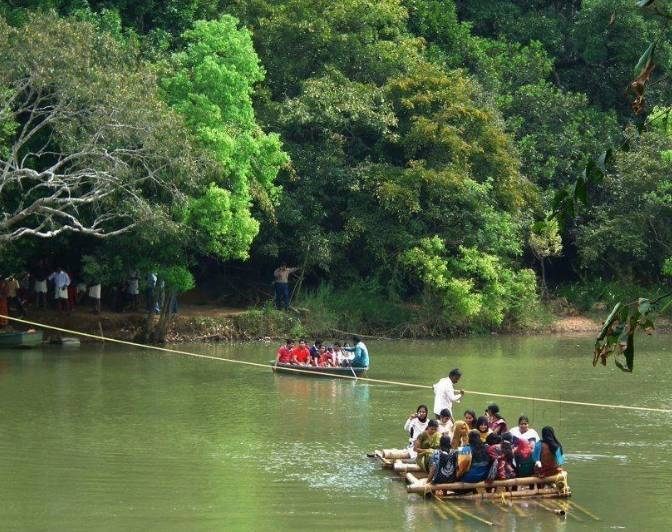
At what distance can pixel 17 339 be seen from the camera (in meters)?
31.0

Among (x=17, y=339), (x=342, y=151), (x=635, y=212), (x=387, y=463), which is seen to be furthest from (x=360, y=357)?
(x=635, y=212)

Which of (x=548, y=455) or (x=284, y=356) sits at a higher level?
(x=284, y=356)

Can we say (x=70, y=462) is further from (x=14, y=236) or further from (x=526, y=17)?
(x=526, y=17)

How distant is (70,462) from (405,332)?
19309 mm

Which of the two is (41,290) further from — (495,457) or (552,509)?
(552,509)

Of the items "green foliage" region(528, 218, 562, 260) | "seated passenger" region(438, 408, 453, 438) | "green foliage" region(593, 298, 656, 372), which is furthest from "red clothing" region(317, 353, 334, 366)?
"green foliage" region(593, 298, 656, 372)

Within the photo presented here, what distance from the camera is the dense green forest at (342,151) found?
28.9m

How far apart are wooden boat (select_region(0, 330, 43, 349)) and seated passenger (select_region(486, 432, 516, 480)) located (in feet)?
59.9

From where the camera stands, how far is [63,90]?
28.0m

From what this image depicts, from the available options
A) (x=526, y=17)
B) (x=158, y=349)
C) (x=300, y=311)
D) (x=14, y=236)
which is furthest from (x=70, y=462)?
(x=526, y=17)

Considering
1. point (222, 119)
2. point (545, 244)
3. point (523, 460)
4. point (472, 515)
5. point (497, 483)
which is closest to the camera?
point (472, 515)

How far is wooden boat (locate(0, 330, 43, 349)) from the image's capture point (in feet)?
102

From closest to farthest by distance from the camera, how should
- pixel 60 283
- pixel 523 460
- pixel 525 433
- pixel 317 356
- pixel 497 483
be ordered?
1. pixel 497 483
2. pixel 523 460
3. pixel 525 433
4. pixel 317 356
5. pixel 60 283

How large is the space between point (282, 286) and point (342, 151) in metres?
4.38
